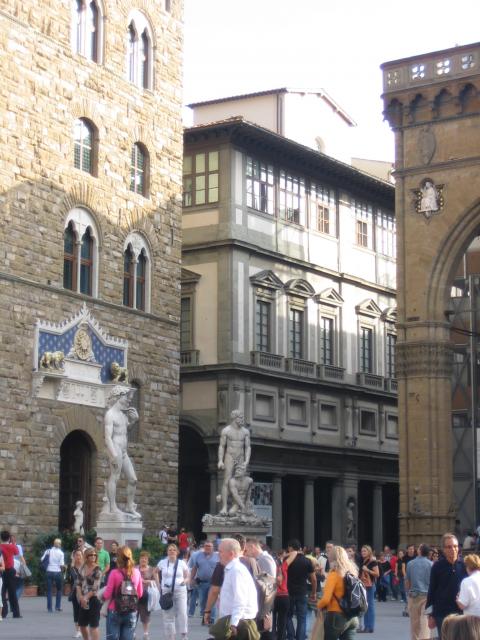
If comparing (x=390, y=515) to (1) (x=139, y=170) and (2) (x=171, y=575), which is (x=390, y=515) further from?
(2) (x=171, y=575)

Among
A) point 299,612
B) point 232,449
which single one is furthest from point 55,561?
point 299,612

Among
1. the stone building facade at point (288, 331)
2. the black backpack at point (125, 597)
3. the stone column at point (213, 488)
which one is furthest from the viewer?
the stone building facade at point (288, 331)

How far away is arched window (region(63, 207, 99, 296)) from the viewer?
117 feet

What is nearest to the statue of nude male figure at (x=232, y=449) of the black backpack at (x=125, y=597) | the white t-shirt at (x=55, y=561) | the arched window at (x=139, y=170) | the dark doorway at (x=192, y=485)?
the white t-shirt at (x=55, y=561)

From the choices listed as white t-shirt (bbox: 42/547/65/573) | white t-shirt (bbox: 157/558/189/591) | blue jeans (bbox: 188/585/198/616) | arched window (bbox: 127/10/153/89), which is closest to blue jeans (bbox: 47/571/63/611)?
white t-shirt (bbox: 42/547/65/573)

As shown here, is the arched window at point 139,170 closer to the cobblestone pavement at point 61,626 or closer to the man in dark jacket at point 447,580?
the cobblestone pavement at point 61,626

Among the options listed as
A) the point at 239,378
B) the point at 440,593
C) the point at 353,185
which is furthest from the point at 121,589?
the point at 353,185

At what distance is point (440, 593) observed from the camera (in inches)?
566

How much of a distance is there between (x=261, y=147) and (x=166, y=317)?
34.1ft

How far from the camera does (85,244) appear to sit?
3666cm

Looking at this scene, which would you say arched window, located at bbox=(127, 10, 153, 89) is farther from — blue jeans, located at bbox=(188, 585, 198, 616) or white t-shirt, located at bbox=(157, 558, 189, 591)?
white t-shirt, located at bbox=(157, 558, 189, 591)

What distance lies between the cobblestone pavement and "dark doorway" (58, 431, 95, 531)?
6.53 metres

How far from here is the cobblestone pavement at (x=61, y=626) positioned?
67.1ft

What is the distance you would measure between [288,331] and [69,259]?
14.3 m
